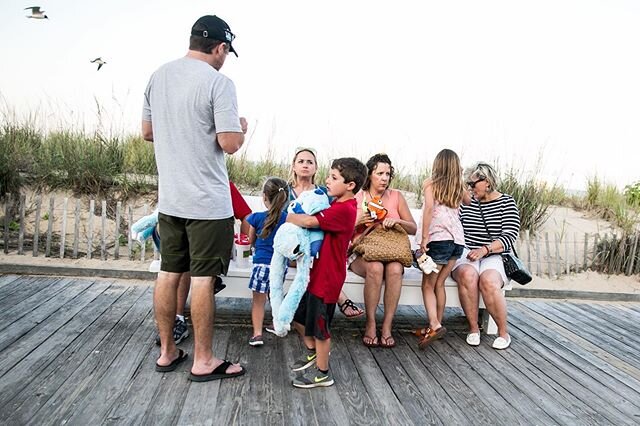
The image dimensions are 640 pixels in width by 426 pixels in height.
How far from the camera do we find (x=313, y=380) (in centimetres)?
272

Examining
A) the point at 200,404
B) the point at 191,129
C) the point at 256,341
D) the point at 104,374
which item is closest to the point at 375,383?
the point at 256,341

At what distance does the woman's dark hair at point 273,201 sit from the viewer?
318 cm

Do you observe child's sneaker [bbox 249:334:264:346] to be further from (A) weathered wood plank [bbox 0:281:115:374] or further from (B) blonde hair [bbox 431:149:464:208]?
(B) blonde hair [bbox 431:149:464:208]

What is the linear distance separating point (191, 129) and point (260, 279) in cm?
117

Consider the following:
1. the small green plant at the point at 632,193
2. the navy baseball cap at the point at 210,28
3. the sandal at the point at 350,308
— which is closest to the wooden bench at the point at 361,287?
→ the sandal at the point at 350,308

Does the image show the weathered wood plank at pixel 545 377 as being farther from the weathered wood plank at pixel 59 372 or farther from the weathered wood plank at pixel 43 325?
the weathered wood plank at pixel 43 325

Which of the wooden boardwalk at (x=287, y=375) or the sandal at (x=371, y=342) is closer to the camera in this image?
the wooden boardwalk at (x=287, y=375)

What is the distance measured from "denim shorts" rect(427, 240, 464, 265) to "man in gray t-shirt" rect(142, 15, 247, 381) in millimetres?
1604

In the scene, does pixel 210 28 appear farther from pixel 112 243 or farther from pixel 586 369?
pixel 112 243

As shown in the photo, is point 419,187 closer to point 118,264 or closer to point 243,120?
point 118,264

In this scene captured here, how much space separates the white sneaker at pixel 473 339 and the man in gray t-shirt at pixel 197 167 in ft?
5.91

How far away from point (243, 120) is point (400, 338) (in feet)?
6.47

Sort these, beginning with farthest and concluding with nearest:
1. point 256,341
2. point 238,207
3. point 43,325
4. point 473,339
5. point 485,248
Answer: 1. point 485,248
2. point 473,339
3. point 238,207
4. point 43,325
5. point 256,341

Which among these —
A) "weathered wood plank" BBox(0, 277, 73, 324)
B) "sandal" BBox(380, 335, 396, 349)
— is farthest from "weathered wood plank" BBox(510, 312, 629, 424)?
"weathered wood plank" BBox(0, 277, 73, 324)
